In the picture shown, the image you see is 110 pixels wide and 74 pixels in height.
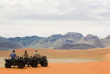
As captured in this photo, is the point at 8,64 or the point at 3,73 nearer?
the point at 3,73

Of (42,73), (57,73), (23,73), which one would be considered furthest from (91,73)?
(23,73)

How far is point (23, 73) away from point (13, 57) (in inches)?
205

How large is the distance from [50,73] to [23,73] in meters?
2.72

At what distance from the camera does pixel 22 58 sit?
24.0 m

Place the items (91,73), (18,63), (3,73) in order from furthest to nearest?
(18,63)
(91,73)
(3,73)

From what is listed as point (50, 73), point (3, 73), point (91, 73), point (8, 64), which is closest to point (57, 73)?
point (50, 73)

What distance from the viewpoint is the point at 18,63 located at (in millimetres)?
23594

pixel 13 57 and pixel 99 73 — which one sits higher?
pixel 13 57

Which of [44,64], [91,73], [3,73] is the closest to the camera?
[3,73]

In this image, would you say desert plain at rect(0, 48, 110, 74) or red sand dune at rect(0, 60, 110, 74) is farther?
desert plain at rect(0, 48, 110, 74)

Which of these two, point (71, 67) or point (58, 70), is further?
A: point (71, 67)

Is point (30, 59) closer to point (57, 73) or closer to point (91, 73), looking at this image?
point (57, 73)

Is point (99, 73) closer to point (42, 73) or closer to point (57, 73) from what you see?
point (57, 73)

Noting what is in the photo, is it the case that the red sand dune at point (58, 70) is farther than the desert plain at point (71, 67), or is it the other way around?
the desert plain at point (71, 67)
